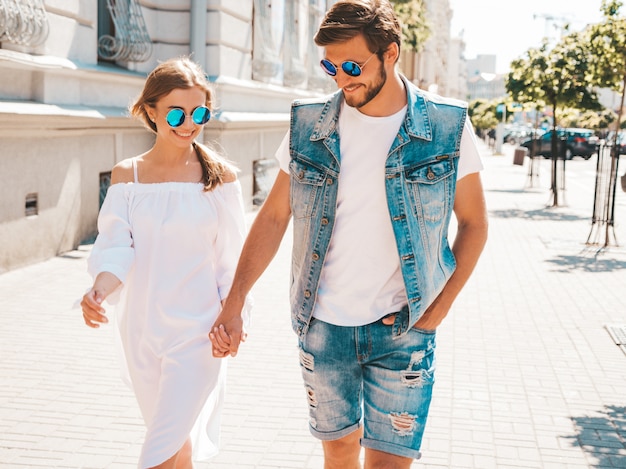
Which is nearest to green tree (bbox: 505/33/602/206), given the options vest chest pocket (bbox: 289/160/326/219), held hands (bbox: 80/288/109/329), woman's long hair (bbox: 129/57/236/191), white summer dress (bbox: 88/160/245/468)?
woman's long hair (bbox: 129/57/236/191)

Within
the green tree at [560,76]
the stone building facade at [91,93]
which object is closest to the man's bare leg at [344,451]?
the stone building facade at [91,93]

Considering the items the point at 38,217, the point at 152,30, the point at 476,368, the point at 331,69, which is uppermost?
the point at 152,30

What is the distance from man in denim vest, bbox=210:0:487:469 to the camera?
2773mm

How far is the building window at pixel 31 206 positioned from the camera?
9302 millimetres

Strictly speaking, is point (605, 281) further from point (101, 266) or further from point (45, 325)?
point (101, 266)

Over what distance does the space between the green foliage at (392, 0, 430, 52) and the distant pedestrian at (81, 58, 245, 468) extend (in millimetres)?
25787

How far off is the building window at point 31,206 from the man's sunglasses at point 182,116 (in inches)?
254

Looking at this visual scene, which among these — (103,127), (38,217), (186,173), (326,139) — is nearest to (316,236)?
(326,139)

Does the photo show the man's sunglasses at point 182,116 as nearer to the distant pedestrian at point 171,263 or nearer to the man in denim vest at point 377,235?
the distant pedestrian at point 171,263

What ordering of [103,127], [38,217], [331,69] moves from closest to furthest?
[331,69], [38,217], [103,127]

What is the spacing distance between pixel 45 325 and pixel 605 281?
6239 millimetres

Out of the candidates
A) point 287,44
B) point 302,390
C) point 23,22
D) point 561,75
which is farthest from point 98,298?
point 561,75

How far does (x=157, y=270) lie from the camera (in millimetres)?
3215

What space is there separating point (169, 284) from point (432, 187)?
1056 mm
